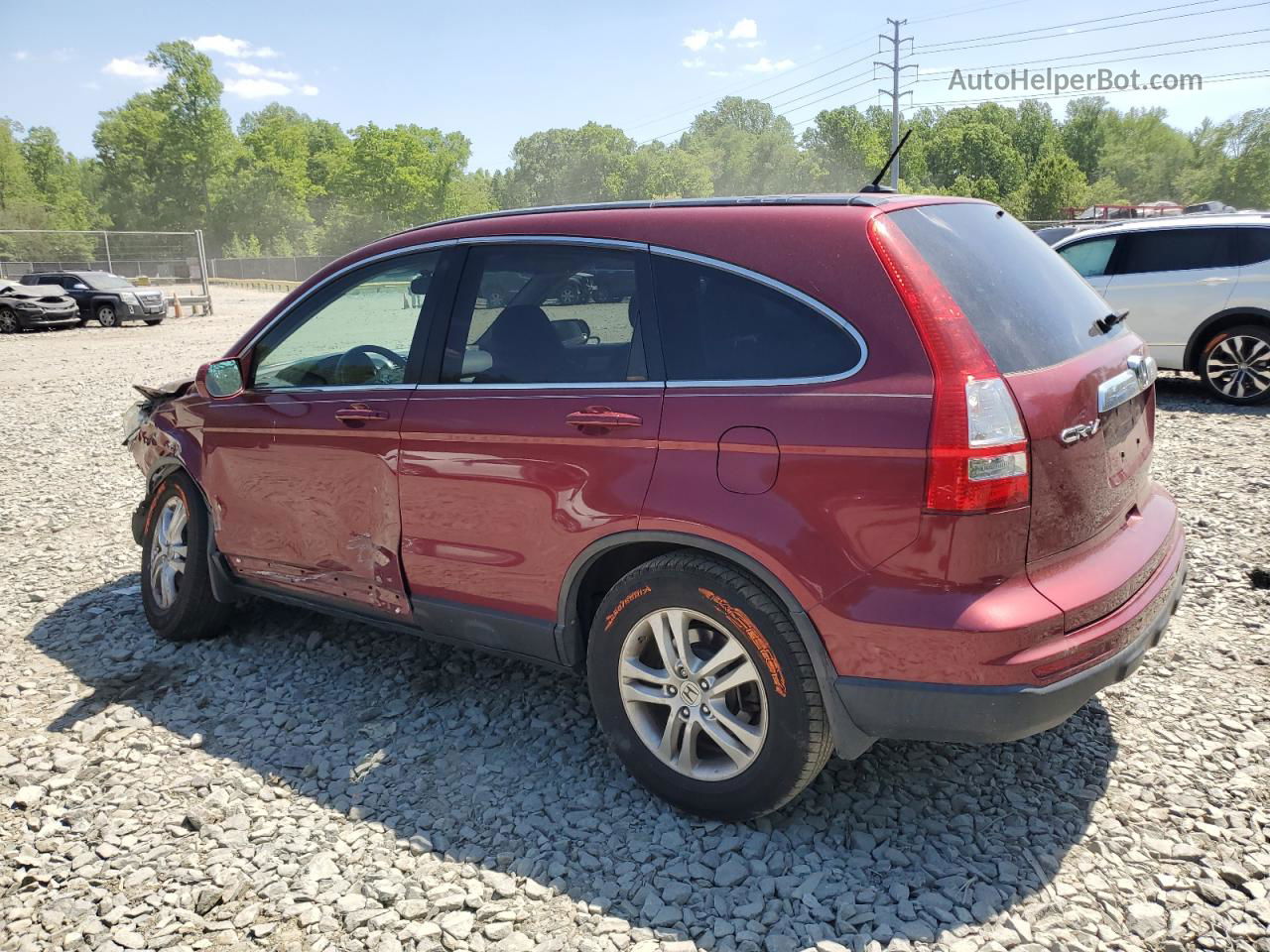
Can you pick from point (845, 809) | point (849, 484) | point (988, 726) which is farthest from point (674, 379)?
point (845, 809)

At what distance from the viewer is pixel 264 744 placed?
141 inches

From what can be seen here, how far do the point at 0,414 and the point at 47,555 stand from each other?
23.0 ft

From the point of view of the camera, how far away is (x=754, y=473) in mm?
2605

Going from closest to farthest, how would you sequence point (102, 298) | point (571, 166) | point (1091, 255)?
point (1091, 255)
point (102, 298)
point (571, 166)

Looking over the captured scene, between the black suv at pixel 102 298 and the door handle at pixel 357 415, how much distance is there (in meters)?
25.6

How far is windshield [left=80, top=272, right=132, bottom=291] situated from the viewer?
83.7ft

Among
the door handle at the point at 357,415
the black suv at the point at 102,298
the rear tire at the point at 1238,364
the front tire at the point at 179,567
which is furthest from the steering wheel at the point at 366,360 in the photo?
the black suv at the point at 102,298

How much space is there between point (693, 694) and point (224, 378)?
2.56 metres

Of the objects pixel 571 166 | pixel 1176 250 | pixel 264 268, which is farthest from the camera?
pixel 571 166

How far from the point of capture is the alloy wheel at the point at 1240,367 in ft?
29.8

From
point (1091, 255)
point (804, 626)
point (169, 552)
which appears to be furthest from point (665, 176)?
point (804, 626)

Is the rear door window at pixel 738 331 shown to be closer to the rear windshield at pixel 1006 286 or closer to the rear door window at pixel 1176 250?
the rear windshield at pixel 1006 286

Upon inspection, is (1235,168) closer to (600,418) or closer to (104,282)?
(104,282)

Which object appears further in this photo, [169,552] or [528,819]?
[169,552]
